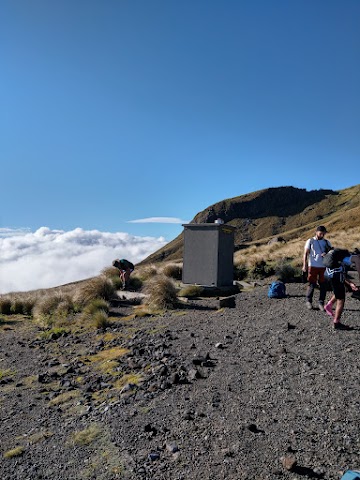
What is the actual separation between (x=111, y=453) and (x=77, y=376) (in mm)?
3297

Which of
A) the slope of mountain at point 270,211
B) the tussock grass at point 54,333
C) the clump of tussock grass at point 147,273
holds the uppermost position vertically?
the slope of mountain at point 270,211

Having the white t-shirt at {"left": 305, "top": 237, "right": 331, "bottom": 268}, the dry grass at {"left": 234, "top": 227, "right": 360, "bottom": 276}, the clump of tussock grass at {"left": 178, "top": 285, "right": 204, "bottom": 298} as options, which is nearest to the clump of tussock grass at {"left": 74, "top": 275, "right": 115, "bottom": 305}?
the clump of tussock grass at {"left": 178, "top": 285, "right": 204, "bottom": 298}

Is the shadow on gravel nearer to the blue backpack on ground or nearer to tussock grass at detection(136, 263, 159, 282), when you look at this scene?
the blue backpack on ground

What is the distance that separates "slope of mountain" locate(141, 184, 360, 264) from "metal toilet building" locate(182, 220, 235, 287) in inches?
4819

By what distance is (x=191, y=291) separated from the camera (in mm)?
14320

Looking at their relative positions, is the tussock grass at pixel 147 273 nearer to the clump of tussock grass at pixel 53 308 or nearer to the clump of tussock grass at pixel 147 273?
the clump of tussock grass at pixel 147 273

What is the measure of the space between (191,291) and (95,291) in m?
3.24

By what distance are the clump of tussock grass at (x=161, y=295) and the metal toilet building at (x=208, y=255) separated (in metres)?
1.95

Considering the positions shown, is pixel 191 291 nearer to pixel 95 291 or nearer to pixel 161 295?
pixel 161 295

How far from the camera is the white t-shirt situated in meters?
9.38

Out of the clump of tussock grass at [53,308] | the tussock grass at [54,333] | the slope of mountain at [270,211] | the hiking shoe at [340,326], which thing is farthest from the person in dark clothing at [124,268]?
the slope of mountain at [270,211]

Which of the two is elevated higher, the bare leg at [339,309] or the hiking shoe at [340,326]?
the bare leg at [339,309]

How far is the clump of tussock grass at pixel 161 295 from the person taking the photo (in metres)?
12.4

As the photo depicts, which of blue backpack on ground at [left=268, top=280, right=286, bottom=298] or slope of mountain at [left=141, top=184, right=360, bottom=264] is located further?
slope of mountain at [left=141, top=184, right=360, bottom=264]
